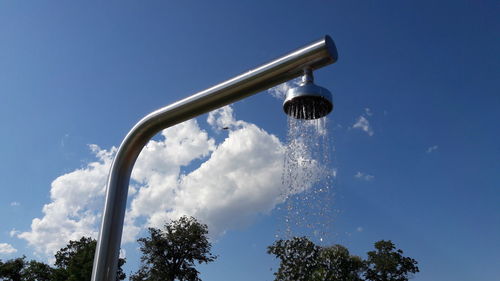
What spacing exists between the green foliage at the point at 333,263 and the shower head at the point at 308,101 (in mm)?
55287

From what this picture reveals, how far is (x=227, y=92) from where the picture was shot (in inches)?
109

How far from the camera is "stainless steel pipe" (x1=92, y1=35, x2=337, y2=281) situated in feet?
8.48

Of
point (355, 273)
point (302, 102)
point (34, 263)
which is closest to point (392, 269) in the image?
point (355, 273)

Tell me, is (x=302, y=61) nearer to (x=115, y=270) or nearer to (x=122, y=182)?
(x=122, y=182)

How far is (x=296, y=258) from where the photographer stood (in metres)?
60.9

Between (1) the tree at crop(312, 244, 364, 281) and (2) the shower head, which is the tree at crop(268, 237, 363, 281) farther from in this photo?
(2) the shower head

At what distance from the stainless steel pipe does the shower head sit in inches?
6.1

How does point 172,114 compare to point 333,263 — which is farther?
point 333,263

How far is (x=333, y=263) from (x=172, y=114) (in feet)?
211

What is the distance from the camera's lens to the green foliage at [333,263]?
5881 centimetres

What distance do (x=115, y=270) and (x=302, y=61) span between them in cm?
182

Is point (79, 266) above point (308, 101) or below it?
above

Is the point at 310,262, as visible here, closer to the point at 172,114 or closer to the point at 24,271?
the point at 24,271

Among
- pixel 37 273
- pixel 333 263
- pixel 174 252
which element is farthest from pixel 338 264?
pixel 37 273
